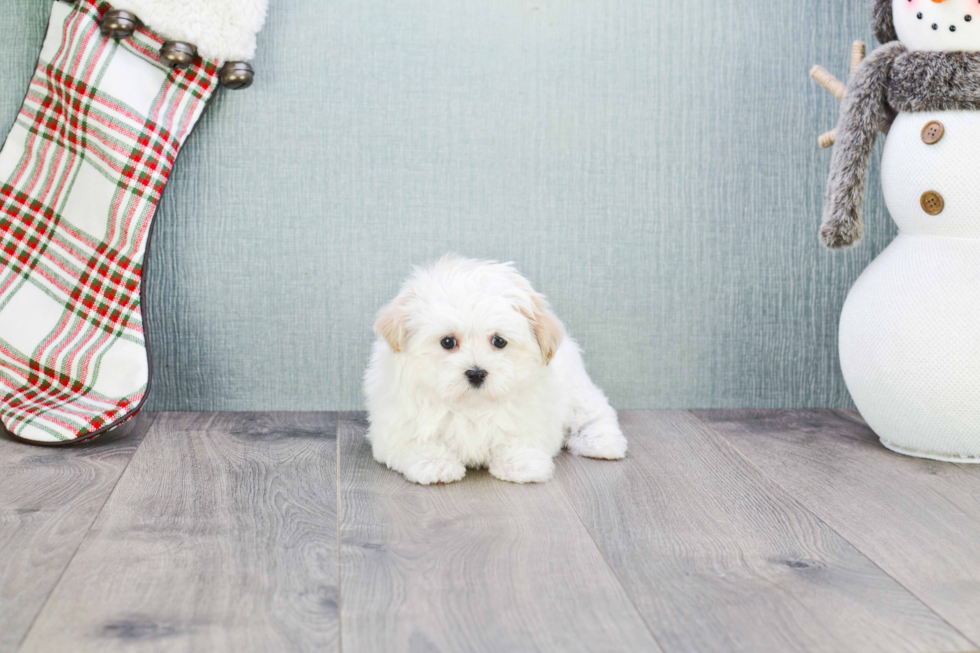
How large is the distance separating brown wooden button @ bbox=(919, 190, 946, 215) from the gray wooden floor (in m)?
0.49

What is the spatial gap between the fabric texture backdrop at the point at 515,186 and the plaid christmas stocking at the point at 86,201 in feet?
0.36

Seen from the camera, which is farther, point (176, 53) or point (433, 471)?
point (176, 53)

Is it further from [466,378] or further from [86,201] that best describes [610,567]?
[86,201]

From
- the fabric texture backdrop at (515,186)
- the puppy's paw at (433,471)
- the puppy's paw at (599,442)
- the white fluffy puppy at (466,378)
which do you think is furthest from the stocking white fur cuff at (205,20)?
the puppy's paw at (599,442)

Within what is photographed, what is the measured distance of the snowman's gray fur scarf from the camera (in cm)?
164

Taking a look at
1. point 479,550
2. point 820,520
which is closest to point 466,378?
point 479,550

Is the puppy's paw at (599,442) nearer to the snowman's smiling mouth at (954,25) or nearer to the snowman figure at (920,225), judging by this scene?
the snowman figure at (920,225)

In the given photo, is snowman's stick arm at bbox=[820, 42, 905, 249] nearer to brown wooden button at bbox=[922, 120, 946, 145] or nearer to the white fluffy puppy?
brown wooden button at bbox=[922, 120, 946, 145]

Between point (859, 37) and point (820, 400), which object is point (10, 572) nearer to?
point (820, 400)

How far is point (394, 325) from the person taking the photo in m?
1.56

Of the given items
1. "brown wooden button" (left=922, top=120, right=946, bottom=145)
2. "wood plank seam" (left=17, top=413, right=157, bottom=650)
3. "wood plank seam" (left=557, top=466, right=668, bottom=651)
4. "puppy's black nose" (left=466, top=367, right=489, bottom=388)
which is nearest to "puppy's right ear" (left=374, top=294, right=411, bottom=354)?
"puppy's black nose" (left=466, top=367, right=489, bottom=388)

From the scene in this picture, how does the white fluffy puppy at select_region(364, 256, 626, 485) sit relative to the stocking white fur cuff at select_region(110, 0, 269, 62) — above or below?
below

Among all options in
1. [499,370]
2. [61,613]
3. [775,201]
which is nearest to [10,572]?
[61,613]

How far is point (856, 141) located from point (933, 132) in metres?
0.14
